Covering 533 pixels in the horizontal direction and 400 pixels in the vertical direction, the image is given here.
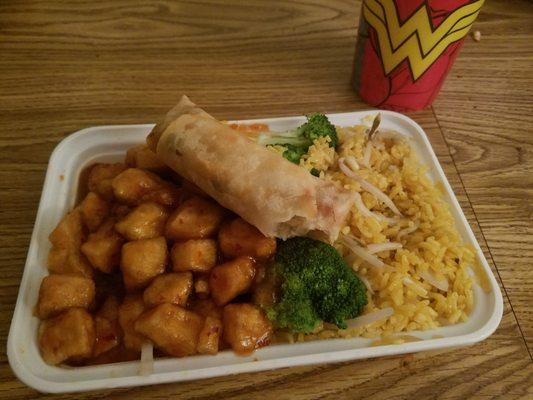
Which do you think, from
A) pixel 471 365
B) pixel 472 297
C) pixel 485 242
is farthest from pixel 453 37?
pixel 471 365

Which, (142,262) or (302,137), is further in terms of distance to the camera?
(302,137)

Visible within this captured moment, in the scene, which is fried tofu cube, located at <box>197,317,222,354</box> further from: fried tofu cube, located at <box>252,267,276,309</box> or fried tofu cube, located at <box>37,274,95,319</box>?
fried tofu cube, located at <box>37,274,95,319</box>

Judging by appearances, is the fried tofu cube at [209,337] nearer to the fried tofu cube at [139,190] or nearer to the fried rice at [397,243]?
the fried rice at [397,243]

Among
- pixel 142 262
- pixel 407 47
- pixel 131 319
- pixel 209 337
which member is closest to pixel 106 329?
pixel 131 319

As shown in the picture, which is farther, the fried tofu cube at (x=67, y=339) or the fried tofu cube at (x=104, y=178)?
the fried tofu cube at (x=104, y=178)

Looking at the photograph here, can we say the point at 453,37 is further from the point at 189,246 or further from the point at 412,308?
the point at 189,246

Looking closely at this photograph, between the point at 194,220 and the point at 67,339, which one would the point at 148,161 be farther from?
the point at 67,339

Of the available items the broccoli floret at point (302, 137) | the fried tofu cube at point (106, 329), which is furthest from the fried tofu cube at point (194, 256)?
the broccoli floret at point (302, 137)
